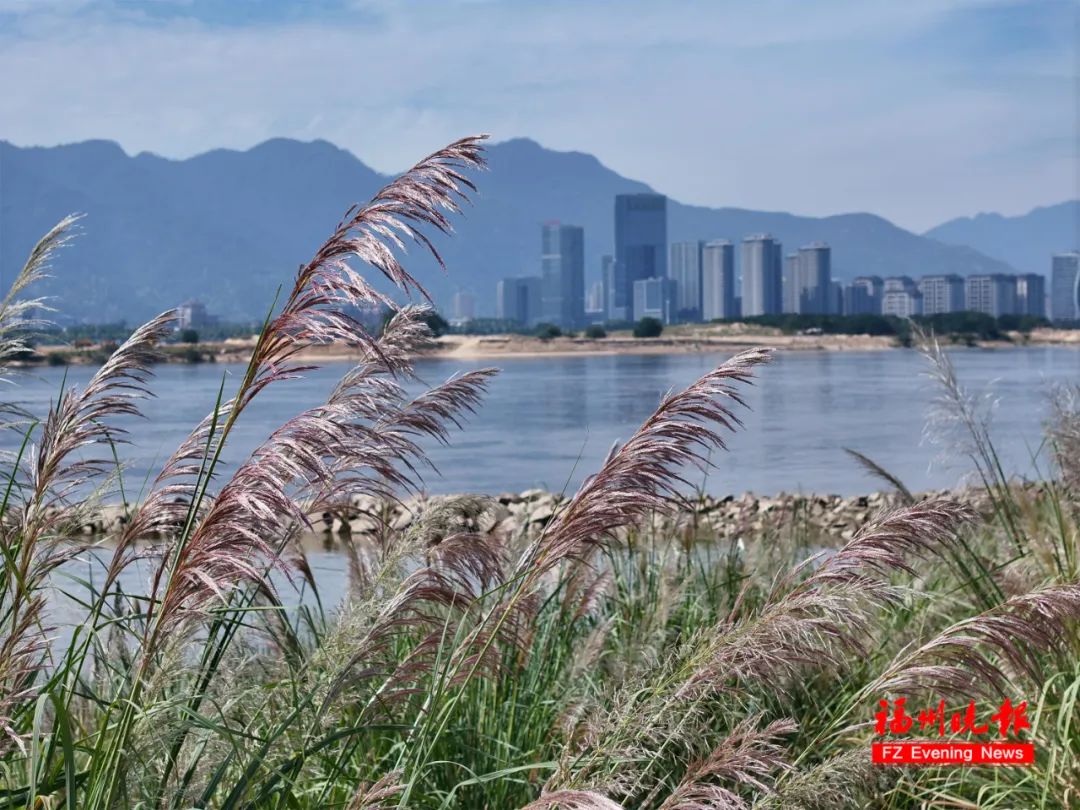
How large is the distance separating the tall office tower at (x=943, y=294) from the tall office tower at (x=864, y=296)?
27.5ft

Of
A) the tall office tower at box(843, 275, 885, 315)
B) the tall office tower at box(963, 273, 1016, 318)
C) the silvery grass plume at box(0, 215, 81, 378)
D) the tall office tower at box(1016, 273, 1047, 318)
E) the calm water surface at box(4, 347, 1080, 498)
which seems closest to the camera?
the silvery grass plume at box(0, 215, 81, 378)

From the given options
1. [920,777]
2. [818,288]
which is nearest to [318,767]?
[920,777]

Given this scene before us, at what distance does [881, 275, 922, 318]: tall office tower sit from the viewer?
148 meters

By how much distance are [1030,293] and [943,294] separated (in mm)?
11826

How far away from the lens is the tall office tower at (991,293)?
157 metres

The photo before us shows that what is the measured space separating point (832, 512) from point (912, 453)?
690 centimetres

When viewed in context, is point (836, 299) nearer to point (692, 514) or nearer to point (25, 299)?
point (692, 514)

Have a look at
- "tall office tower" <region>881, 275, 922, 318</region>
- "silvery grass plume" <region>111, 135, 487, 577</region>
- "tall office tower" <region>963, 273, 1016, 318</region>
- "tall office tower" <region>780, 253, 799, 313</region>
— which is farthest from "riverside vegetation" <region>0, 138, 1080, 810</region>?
"tall office tower" <region>780, 253, 799, 313</region>

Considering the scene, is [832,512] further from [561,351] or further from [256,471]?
[561,351]

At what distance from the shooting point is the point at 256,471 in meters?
1.94

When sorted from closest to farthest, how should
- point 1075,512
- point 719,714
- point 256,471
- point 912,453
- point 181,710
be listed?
1. point 256,471
2. point 181,710
3. point 719,714
4. point 1075,512
5. point 912,453

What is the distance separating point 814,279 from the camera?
19000cm

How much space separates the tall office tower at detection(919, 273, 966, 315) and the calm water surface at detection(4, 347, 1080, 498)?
4334 inches

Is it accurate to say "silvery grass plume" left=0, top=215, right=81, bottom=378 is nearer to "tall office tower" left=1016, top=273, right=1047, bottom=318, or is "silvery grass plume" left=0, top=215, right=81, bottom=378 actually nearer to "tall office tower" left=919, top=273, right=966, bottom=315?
"tall office tower" left=919, top=273, right=966, bottom=315
